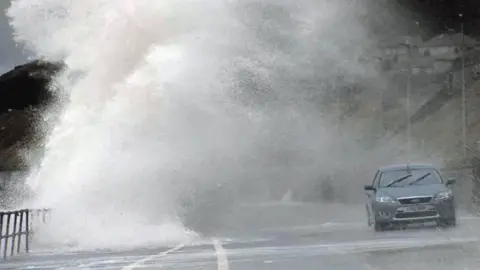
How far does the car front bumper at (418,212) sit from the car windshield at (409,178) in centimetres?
79

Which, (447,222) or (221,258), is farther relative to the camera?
(447,222)

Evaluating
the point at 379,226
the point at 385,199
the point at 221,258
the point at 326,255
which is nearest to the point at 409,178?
the point at 385,199

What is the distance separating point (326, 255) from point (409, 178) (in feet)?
19.6

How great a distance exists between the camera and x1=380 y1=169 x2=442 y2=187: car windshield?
16.7m

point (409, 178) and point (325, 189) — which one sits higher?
point (325, 189)

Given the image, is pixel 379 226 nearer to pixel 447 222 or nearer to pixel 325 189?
pixel 447 222

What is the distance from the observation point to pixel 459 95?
84.8m

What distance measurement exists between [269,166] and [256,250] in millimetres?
42734

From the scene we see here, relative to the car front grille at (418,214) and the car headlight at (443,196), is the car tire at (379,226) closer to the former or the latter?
the car front grille at (418,214)

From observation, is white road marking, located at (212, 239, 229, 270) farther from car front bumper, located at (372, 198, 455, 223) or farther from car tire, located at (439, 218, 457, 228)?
Result: car tire, located at (439, 218, 457, 228)

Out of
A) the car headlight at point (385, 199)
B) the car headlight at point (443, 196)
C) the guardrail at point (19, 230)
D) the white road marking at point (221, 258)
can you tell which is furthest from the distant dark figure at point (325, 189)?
the white road marking at point (221, 258)

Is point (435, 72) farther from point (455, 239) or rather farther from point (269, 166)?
point (455, 239)

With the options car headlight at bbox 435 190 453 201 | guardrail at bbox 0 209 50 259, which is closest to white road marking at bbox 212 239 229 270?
car headlight at bbox 435 190 453 201

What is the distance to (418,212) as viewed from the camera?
15.8 m
